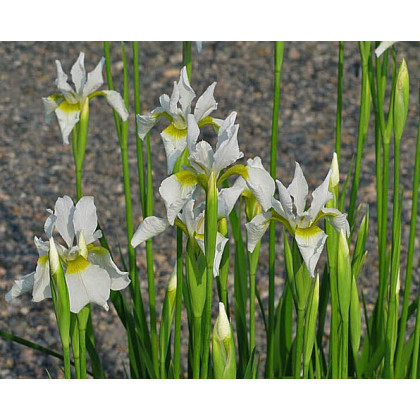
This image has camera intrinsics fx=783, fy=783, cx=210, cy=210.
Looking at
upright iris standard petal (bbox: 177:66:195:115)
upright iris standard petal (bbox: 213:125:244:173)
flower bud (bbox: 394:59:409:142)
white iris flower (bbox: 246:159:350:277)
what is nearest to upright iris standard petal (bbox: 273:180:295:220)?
white iris flower (bbox: 246:159:350:277)

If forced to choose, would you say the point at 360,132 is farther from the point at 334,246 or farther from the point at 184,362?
the point at 184,362

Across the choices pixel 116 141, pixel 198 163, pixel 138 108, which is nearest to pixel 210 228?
pixel 198 163

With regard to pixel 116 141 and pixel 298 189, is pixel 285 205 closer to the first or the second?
pixel 298 189

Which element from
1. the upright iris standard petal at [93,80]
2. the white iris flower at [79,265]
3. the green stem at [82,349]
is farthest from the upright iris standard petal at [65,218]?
the upright iris standard petal at [93,80]

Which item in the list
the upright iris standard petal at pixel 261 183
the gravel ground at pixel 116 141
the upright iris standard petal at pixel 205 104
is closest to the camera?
the upright iris standard petal at pixel 261 183

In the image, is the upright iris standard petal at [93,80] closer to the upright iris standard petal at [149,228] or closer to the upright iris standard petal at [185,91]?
the upright iris standard petal at [185,91]

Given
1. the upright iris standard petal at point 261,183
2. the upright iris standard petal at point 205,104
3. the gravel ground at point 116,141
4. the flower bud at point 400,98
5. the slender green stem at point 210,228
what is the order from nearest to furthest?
the slender green stem at point 210,228 → the upright iris standard petal at point 261,183 → the upright iris standard petal at point 205,104 → the flower bud at point 400,98 → the gravel ground at point 116,141

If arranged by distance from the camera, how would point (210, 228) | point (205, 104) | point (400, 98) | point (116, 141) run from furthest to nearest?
1. point (116, 141)
2. point (400, 98)
3. point (205, 104)
4. point (210, 228)
